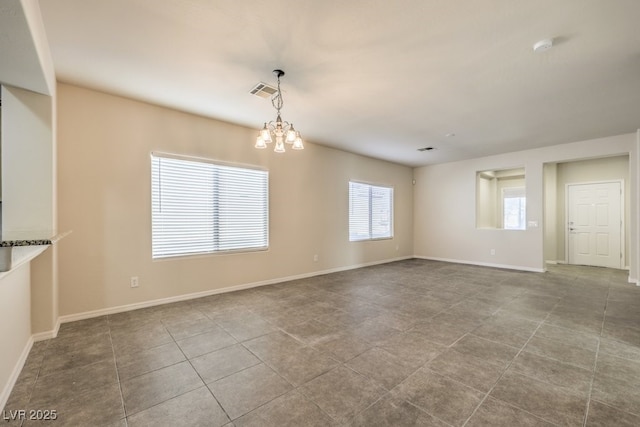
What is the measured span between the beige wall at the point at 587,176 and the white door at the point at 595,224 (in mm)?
110

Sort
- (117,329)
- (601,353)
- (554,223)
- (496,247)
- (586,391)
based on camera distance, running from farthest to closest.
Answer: (554,223), (496,247), (117,329), (601,353), (586,391)

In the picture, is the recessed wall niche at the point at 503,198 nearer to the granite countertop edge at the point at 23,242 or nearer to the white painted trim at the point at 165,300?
the white painted trim at the point at 165,300

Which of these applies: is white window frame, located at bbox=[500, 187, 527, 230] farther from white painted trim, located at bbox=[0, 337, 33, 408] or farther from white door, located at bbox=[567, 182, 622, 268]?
white painted trim, located at bbox=[0, 337, 33, 408]

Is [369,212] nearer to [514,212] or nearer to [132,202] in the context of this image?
[514,212]

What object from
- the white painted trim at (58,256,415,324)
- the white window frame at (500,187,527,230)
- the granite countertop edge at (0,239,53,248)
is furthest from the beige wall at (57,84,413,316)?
the white window frame at (500,187,527,230)

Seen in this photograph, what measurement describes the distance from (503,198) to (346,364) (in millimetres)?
8292

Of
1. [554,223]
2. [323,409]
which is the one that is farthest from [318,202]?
[554,223]

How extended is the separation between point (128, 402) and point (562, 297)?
5.52 metres

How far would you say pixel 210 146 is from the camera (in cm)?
422

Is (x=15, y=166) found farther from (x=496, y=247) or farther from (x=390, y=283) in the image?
(x=496, y=247)

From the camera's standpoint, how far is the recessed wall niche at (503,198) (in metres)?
7.89

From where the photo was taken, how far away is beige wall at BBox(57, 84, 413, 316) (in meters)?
3.19

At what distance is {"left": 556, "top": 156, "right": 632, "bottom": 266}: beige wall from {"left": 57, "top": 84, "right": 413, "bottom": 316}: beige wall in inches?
272

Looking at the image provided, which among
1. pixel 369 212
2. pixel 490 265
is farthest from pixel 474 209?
pixel 369 212
